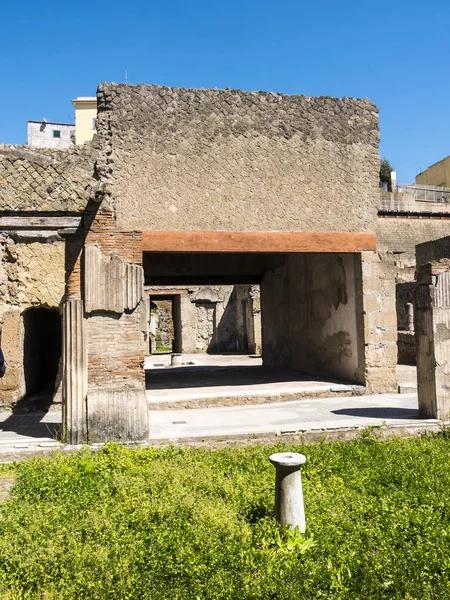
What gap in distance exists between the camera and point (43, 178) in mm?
9367

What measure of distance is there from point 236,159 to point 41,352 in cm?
534

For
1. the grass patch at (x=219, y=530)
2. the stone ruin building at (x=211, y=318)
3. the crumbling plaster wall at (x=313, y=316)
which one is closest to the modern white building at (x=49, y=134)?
the stone ruin building at (x=211, y=318)

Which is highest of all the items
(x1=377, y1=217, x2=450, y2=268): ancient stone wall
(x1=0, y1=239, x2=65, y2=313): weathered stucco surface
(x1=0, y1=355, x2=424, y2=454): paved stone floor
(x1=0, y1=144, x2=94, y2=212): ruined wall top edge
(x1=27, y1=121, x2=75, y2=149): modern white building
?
(x1=27, y1=121, x2=75, y2=149): modern white building

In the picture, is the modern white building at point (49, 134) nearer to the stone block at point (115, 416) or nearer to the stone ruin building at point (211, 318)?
the stone ruin building at point (211, 318)

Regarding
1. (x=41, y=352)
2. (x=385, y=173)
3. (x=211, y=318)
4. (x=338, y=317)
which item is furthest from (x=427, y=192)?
(x=41, y=352)

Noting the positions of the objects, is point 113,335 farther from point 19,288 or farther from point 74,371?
point 19,288

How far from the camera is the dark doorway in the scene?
927cm

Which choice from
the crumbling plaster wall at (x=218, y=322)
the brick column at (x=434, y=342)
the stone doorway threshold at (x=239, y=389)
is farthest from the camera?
the crumbling plaster wall at (x=218, y=322)

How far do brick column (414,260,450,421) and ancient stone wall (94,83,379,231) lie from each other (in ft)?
8.85

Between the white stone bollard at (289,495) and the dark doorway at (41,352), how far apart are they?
6.10 m

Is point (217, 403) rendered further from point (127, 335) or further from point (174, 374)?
point (174, 374)

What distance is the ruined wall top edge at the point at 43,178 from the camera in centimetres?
907

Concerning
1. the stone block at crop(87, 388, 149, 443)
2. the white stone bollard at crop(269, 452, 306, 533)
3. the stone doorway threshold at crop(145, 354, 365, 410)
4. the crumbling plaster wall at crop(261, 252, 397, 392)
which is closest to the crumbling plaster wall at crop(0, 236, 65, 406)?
the stone doorway threshold at crop(145, 354, 365, 410)

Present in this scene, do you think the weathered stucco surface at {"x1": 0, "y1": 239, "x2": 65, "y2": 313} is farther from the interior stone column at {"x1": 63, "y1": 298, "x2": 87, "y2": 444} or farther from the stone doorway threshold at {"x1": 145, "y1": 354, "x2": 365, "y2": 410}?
the interior stone column at {"x1": 63, "y1": 298, "x2": 87, "y2": 444}
